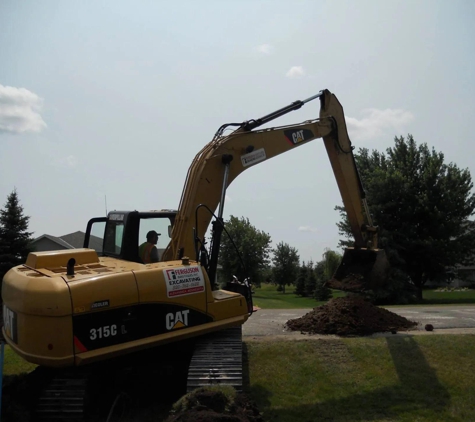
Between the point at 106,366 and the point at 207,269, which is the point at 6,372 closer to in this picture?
the point at 106,366

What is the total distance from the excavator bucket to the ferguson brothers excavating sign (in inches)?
142

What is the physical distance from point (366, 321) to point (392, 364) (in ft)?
6.39

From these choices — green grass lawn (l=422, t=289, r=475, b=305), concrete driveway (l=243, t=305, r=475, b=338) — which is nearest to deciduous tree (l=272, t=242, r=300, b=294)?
green grass lawn (l=422, t=289, r=475, b=305)

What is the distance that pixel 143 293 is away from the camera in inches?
247

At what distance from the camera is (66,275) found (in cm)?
621

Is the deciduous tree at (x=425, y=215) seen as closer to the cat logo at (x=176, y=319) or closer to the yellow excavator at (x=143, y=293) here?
the yellow excavator at (x=143, y=293)

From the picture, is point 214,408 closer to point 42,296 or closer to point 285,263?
point 42,296

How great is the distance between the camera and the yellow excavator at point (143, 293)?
5797 millimetres

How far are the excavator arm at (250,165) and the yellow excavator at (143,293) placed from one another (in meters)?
0.02

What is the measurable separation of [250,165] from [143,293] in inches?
126

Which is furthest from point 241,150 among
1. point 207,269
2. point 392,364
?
point 392,364

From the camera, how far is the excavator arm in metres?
7.62

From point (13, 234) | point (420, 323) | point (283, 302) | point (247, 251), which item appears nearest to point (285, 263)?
point (247, 251)

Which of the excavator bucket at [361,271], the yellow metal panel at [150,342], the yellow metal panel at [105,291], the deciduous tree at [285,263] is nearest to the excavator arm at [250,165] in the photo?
the excavator bucket at [361,271]
